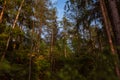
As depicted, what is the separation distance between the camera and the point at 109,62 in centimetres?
288

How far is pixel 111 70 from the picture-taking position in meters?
2.77

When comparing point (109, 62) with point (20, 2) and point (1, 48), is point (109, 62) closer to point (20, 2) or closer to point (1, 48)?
point (1, 48)

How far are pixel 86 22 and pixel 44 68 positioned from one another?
10732 mm

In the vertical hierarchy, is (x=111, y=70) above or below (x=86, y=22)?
below

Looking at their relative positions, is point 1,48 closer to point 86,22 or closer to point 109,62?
point 86,22

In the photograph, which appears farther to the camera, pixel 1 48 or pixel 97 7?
pixel 1 48

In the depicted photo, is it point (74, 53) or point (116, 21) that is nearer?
point (116, 21)

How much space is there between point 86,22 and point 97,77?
804 centimetres

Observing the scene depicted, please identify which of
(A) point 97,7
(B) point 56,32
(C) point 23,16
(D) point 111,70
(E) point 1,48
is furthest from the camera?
(B) point 56,32

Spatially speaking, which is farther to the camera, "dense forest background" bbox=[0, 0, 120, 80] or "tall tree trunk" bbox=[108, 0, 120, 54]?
"tall tree trunk" bbox=[108, 0, 120, 54]

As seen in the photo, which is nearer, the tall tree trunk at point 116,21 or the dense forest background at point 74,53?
the dense forest background at point 74,53

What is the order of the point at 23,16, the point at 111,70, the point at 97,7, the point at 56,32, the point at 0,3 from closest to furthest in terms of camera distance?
the point at 111,70
the point at 97,7
the point at 0,3
the point at 23,16
the point at 56,32

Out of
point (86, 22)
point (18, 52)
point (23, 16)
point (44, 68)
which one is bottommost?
point (44, 68)

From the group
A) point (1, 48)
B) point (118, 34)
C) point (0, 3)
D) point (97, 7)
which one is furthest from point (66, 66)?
point (0, 3)
